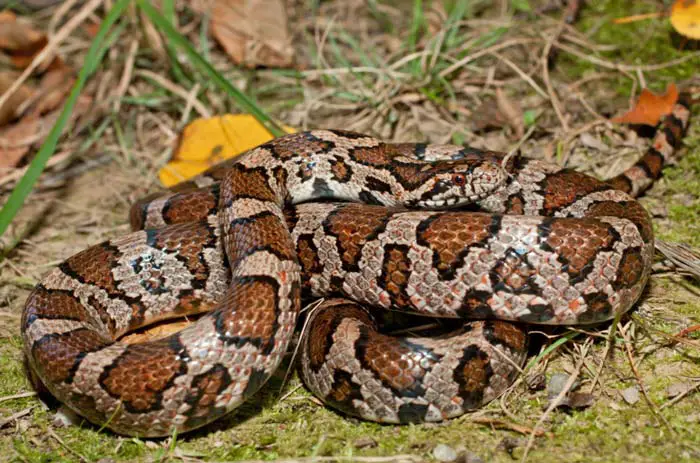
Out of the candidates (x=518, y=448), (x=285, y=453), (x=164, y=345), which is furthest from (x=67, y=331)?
(x=518, y=448)

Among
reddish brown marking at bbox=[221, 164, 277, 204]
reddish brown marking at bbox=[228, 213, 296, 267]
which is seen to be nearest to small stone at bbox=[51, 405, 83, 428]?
reddish brown marking at bbox=[228, 213, 296, 267]

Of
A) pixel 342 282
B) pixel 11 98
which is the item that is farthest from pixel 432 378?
pixel 11 98

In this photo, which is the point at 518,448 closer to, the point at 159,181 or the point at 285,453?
the point at 285,453

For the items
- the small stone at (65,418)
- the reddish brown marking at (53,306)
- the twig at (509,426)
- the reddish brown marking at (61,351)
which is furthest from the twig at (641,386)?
the reddish brown marking at (53,306)

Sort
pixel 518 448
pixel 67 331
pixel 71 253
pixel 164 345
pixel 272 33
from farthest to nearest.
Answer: pixel 272 33, pixel 71 253, pixel 67 331, pixel 164 345, pixel 518 448

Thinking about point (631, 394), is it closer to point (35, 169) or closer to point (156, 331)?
point (156, 331)
